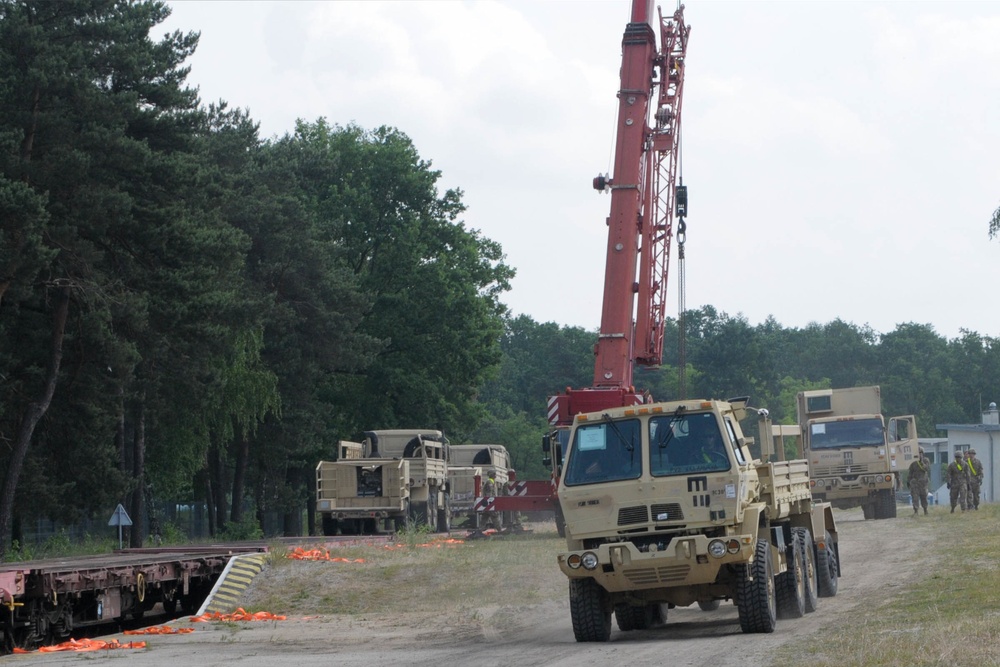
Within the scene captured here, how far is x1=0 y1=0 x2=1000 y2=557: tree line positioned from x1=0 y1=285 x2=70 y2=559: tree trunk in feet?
0.20

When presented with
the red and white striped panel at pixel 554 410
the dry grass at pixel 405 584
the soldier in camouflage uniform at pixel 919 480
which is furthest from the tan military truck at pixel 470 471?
the dry grass at pixel 405 584

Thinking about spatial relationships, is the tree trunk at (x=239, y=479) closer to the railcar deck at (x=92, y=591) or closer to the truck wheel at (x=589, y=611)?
the railcar deck at (x=92, y=591)

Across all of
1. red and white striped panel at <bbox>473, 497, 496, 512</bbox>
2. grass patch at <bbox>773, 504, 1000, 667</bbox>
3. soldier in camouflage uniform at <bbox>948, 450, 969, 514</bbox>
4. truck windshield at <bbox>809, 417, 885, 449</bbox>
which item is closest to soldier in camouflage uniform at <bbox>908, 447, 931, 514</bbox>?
soldier in camouflage uniform at <bbox>948, 450, 969, 514</bbox>

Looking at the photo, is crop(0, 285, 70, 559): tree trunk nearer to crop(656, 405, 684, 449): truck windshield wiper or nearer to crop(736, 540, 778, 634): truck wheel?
crop(656, 405, 684, 449): truck windshield wiper

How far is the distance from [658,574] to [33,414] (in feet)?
79.9

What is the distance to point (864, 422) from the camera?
35.8 metres

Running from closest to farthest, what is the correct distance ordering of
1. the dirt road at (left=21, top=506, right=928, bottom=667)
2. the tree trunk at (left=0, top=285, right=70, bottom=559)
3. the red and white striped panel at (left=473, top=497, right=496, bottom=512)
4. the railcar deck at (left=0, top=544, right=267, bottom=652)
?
the dirt road at (left=21, top=506, right=928, bottom=667), the railcar deck at (left=0, top=544, right=267, bottom=652), the red and white striped panel at (left=473, top=497, right=496, bottom=512), the tree trunk at (left=0, top=285, right=70, bottom=559)

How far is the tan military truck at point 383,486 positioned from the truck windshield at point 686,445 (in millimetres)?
21115

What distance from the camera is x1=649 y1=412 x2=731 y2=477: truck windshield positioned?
45.9ft

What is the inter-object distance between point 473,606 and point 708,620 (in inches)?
163

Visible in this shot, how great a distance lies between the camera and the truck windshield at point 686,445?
14.0 m

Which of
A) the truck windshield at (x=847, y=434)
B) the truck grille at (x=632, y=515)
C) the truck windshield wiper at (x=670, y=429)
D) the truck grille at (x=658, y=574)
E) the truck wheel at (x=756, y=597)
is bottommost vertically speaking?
the truck wheel at (x=756, y=597)

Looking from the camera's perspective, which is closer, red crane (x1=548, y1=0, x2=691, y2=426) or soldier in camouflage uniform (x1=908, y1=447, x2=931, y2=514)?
red crane (x1=548, y1=0, x2=691, y2=426)

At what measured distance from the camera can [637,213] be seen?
88.9 feet
